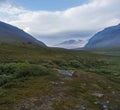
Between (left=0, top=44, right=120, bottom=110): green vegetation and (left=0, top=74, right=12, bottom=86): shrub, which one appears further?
(left=0, top=74, right=12, bottom=86): shrub

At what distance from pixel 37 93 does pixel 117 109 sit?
599 centimetres

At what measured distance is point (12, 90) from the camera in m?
22.0

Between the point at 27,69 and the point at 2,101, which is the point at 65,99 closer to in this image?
the point at 2,101

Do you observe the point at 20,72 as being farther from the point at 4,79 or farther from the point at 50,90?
the point at 50,90

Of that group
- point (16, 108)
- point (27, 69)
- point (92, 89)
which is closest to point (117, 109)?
point (92, 89)

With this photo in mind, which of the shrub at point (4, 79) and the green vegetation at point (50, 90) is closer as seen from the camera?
the green vegetation at point (50, 90)

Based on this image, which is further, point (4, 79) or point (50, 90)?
point (4, 79)

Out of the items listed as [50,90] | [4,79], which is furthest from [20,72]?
[50,90]

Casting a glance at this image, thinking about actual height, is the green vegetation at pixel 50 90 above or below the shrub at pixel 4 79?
below

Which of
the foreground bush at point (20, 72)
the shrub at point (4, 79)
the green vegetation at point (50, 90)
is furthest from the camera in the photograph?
the foreground bush at point (20, 72)

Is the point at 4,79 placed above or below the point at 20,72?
below

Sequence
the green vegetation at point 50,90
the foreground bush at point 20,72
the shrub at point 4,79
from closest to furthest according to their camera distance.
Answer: the green vegetation at point 50,90 < the shrub at point 4,79 < the foreground bush at point 20,72

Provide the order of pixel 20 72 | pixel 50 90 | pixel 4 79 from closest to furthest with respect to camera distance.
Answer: pixel 50 90, pixel 4 79, pixel 20 72

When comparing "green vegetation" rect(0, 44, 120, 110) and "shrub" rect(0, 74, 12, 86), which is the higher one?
"shrub" rect(0, 74, 12, 86)
